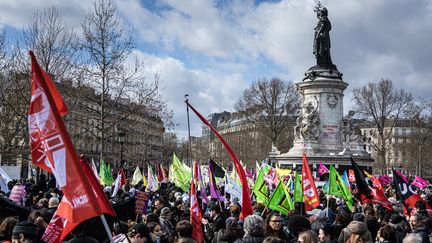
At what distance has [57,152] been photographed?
487cm

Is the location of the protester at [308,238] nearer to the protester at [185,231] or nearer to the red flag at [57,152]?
the protester at [185,231]

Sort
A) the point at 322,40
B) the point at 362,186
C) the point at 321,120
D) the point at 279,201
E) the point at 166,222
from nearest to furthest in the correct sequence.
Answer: the point at 166,222
the point at 279,201
the point at 362,186
the point at 321,120
the point at 322,40

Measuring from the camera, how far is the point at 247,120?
214 feet

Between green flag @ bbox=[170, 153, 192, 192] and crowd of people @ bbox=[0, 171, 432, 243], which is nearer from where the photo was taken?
crowd of people @ bbox=[0, 171, 432, 243]

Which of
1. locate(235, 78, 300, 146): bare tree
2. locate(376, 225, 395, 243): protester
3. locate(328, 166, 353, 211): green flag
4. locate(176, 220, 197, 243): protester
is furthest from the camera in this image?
locate(235, 78, 300, 146): bare tree

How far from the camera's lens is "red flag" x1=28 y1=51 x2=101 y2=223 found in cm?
473

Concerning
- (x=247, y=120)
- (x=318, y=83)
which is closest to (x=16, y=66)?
(x=318, y=83)

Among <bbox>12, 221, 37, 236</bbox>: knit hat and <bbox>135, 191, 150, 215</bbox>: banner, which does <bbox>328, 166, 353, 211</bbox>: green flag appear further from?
<bbox>12, 221, 37, 236</bbox>: knit hat

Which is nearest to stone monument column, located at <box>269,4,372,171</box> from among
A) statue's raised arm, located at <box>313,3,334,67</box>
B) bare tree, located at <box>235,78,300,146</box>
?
statue's raised arm, located at <box>313,3,334,67</box>

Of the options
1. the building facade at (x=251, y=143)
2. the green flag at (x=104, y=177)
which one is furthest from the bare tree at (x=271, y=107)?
the green flag at (x=104, y=177)

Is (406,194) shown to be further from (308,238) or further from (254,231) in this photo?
(308,238)

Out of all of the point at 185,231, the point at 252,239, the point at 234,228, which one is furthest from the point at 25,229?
the point at 234,228

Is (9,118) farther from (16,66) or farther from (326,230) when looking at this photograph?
(326,230)

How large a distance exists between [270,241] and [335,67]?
126 ft
